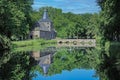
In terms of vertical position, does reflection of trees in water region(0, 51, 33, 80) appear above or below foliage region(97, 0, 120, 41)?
below

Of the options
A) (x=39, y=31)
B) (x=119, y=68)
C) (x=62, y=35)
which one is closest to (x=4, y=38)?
(x=119, y=68)

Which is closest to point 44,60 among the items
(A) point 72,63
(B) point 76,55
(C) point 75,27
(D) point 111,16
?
(A) point 72,63

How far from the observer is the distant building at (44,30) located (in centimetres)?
12515

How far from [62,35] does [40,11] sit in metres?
35.9

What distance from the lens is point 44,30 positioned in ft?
Result: 444

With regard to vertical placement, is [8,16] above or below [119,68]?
above

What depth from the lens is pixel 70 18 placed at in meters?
159

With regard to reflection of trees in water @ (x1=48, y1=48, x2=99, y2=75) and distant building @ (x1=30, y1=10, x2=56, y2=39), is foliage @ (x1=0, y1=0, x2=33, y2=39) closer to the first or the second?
reflection of trees in water @ (x1=48, y1=48, x2=99, y2=75)

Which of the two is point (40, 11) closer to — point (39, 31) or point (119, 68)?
point (39, 31)

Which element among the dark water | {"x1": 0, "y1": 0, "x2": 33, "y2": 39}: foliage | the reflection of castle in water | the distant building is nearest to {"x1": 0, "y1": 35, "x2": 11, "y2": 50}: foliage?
{"x1": 0, "y1": 0, "x2": 33, "y2": 39}: foliage

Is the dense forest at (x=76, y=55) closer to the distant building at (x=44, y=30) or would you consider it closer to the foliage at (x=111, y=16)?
the foliage at (x=111, y=16)

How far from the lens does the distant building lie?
4927 inches

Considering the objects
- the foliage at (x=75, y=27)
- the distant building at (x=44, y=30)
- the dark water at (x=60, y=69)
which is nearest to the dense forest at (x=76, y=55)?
the dark water at (x=60, y=69)

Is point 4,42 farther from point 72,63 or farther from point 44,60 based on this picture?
point 72,63
